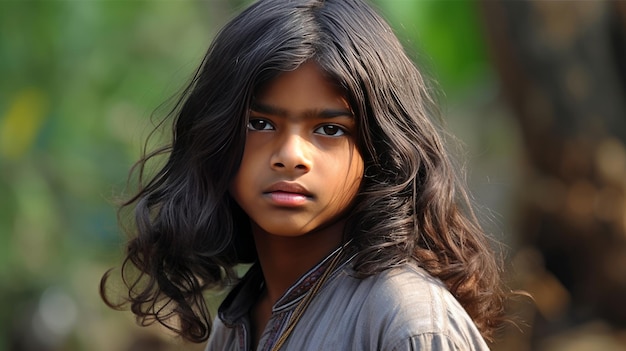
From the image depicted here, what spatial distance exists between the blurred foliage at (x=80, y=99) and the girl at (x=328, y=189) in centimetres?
353

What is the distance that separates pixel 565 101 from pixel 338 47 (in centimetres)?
332

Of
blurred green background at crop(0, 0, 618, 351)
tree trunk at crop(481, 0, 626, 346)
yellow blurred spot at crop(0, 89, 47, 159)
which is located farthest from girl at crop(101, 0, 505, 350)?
yellow blurred spot at crop(0, 89, 47, 159)

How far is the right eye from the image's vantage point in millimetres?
2205

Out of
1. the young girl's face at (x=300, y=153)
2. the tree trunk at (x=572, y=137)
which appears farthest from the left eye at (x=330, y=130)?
the tree trunk at (x=572, y=137)

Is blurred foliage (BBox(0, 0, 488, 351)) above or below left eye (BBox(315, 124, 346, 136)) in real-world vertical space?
below

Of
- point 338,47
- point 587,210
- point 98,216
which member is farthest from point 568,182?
point 338,47

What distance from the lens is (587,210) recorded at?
5.25 meters

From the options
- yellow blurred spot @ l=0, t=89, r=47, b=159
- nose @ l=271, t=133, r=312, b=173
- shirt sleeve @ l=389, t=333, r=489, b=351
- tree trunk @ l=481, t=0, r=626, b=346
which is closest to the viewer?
shirt sleeve @ l=389, t=333, r=489, b=351

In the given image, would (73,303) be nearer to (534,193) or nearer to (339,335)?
(534,193)

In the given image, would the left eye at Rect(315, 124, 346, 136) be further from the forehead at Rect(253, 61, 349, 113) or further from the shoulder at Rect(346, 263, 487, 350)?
the shoulder at Rect(346, 263, 487, 350)

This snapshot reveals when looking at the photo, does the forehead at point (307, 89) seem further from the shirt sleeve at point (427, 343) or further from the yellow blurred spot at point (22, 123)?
the yellow blurred spot at point (22, 123)

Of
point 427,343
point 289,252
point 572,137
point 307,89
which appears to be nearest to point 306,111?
point 307,89

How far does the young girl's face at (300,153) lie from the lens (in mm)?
2146

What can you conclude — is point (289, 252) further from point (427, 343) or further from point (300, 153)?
point (427, 343)
